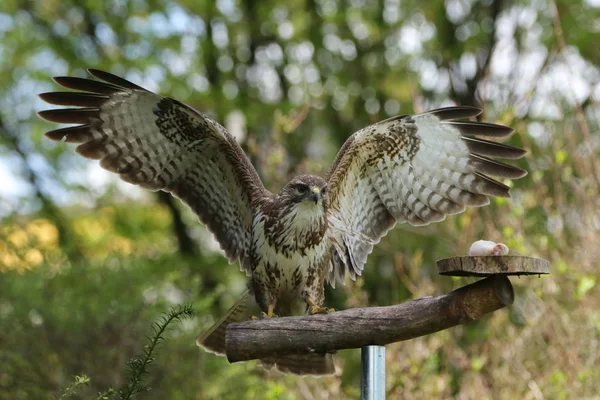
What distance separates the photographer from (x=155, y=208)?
43.1 ft

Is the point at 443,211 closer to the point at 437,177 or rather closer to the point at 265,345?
the point at 437,177

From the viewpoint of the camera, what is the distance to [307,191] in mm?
4395

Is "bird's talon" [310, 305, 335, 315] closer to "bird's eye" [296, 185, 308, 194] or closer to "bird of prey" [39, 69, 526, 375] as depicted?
"bird of prey" [39, 69, 526, 375]

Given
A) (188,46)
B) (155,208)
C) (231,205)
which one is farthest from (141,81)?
(231,205)

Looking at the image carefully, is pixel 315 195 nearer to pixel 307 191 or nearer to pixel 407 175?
pixel 307 191

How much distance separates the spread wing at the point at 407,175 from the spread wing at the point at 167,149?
0.56 meters

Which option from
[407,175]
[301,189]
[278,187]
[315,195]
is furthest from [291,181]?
[278,187]

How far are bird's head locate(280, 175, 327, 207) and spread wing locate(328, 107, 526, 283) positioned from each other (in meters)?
0.32

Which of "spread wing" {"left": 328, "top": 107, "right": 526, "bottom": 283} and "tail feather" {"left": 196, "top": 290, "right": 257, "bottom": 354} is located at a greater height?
"spread wing" {"left": 328, "top": 107, "right": 526, "bottom": 283}

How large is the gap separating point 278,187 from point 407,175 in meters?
4.24

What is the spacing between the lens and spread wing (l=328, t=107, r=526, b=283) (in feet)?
15.6

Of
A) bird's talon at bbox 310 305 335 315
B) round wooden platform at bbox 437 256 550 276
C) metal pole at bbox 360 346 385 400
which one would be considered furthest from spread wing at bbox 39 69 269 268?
round wooden platform at bbox 437 256 550 276

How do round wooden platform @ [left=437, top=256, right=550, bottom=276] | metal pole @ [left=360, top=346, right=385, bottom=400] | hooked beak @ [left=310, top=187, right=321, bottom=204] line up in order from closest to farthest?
1. round wooden platform @ [left=437, top=256, right=550, bottom=276]
2. metal pole @ [left=360, top=346, right=385, bottom=400]
3. hooked beak @ [left=310, top=187, right=321, bottom=204]

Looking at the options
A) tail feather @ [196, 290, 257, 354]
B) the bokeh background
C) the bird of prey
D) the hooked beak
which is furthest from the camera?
the bokeh background
